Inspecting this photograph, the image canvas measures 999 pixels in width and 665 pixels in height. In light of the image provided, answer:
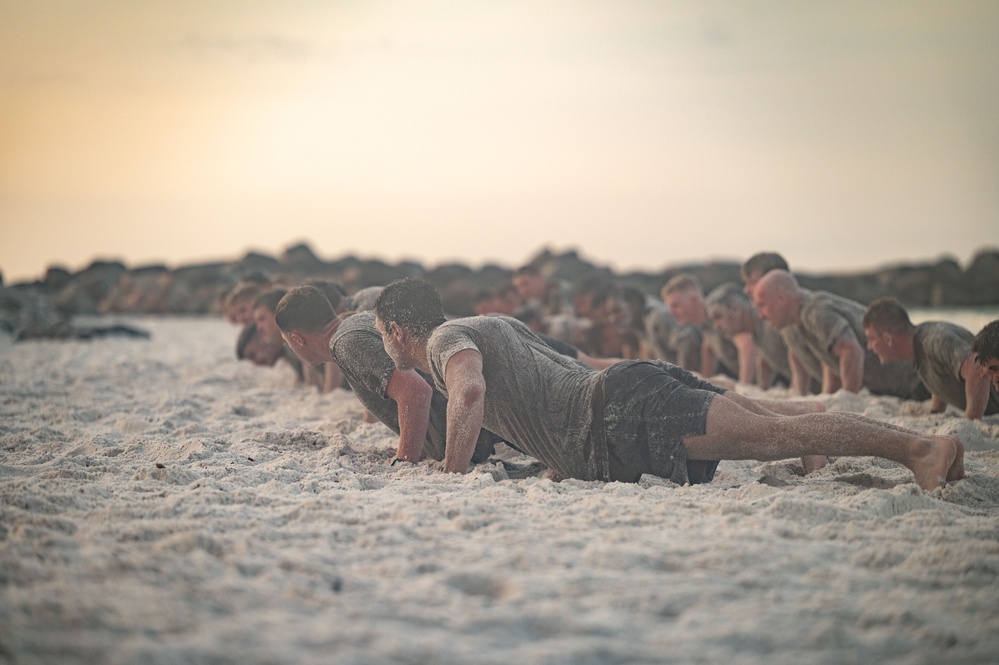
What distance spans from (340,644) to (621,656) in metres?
0.73

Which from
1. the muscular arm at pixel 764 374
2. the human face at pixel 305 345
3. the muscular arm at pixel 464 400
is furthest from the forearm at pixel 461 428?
the muscular arm at pixel 764 374

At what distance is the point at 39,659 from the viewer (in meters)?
2.26

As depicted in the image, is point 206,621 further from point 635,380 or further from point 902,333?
point 902,333

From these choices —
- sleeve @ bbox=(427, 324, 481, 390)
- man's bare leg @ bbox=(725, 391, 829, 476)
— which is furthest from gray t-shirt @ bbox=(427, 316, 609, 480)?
man's bare leg @ bbox=(725, 391, 829, 476)

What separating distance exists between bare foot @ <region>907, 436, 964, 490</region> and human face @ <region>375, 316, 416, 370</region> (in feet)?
7.65

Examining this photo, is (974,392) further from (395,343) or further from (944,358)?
(395,343)

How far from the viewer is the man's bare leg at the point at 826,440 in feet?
12.4

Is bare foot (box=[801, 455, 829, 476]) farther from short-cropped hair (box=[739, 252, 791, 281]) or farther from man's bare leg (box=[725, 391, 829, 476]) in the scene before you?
short-cropped hair (box=[739, 252, 791, 281])

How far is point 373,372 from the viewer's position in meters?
4.73

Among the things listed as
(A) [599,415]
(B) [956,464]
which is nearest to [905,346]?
(B) [956,464]

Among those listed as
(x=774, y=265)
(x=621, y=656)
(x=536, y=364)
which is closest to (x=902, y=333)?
(x=774, y=265)

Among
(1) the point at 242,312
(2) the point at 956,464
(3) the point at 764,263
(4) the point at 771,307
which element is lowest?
(2) the point at 956,464

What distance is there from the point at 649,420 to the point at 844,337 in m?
3.40

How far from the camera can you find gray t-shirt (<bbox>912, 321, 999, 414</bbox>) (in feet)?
19.4
